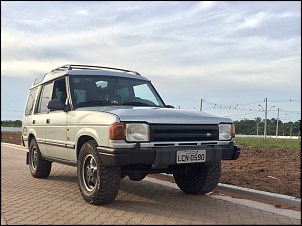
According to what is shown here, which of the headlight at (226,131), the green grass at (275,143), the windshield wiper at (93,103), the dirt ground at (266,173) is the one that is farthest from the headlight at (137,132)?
the green grass at (275,143)

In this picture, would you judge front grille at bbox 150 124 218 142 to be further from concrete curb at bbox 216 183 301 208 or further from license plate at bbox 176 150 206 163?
concrete curb at bbox 216 183 301 208

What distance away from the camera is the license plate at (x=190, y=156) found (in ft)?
16.9

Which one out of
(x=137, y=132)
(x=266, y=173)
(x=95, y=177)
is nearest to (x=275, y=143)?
(x=266, y=173)

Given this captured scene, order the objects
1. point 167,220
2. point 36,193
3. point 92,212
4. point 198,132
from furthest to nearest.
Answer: point 36,193, point 198,132, point 92,212, point 167,220

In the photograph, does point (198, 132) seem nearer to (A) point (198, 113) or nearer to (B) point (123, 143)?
(A) point (198, 113)

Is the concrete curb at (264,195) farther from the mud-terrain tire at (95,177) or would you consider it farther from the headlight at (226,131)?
the mud-terrain tire at (95,177)

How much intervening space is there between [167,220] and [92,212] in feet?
3.55

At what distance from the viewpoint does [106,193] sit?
17.0ft

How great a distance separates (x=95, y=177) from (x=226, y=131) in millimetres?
2132

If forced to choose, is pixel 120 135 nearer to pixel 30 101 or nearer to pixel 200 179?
pixel 200 179

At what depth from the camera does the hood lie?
5.04 meters

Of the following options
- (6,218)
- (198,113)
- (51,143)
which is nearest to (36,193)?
(51,143)

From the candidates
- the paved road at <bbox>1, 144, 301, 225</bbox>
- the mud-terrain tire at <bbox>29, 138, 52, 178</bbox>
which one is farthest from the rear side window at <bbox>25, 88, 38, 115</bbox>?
the paved road at <bbox>1, 144, 301, 225</bbox>

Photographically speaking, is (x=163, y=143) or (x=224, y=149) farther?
(x=224, y=149)
